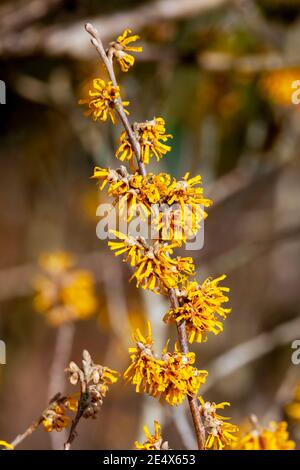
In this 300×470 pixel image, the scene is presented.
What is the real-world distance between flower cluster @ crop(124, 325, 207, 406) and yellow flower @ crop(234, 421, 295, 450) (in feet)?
0.31

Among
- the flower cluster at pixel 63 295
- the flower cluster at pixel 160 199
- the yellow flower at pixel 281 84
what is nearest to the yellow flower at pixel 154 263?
the flower cluster at pixel 160 199

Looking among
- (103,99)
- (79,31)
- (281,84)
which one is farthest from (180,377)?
(281,84)

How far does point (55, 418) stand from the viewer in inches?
37.8

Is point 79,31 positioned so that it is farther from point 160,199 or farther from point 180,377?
point 180,377

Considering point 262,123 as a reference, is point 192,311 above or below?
below

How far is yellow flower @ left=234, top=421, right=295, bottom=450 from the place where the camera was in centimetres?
79

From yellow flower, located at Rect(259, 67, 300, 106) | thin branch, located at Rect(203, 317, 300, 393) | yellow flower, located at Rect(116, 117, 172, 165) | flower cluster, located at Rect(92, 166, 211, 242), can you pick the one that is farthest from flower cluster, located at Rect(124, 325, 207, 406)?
yellow flower, located at Rect(259, 67, 300, 106)

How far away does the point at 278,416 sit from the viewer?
1584mm

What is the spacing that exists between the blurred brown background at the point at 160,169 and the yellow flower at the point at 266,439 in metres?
0.78

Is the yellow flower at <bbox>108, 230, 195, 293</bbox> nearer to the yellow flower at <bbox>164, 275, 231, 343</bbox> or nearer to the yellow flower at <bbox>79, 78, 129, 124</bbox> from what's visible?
the yellow flower at <bbox>164, 275, 231, 343</bbox>

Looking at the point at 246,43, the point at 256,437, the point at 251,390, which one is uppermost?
the point at 246,43
